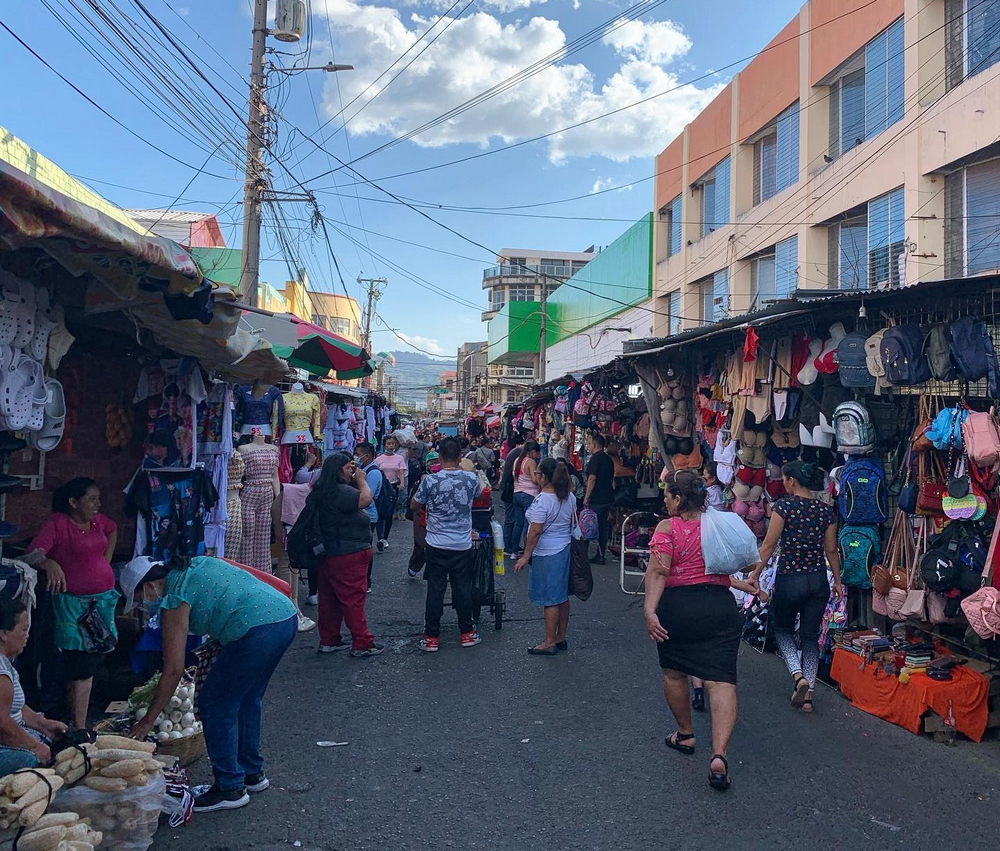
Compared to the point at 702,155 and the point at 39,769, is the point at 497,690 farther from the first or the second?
the point at 702,155

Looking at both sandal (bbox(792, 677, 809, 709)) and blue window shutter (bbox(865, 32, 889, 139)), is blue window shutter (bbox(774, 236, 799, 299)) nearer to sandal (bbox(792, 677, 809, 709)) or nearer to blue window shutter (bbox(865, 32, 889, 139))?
blue window shutter (bbox(865, 32, 889, 139))

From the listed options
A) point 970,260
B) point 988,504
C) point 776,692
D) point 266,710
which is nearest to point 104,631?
point 266,710

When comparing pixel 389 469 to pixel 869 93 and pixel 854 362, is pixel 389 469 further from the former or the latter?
pixel 869 93

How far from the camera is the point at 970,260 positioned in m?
11.0

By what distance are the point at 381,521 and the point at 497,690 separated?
6393mm

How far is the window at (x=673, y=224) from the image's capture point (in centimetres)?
2231

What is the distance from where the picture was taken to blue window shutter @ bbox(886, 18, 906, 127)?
12.3 meters

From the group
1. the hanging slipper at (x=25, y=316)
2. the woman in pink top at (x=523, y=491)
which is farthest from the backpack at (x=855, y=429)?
the hanging slipper at (x=25, y=316)

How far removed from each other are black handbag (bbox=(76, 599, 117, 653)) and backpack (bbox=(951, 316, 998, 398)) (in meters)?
5.66

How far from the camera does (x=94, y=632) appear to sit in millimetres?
4445

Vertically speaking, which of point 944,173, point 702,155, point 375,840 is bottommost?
point 375,840

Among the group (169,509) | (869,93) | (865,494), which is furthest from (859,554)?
(869,93)

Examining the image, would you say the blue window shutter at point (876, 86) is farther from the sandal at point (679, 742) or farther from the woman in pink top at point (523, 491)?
the sandal at point (679, 742)

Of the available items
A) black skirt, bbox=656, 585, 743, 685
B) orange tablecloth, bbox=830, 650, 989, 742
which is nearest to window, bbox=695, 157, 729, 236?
orange tablecloth, bbox=830, 650, 989, 742
